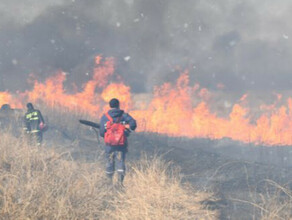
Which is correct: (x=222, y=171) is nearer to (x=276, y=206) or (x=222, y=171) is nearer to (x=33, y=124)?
(x=276, y=206)

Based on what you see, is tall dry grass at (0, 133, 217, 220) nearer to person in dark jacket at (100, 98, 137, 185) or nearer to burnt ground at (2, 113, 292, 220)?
burnt ground at (2, 113, 292, 220)

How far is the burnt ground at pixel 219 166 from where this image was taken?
730 cm

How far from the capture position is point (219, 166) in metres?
11.2

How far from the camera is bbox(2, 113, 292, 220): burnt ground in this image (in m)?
7.30

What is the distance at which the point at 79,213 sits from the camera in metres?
4.43

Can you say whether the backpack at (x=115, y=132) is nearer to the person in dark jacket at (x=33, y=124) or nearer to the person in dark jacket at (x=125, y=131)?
the person in dark jacket at (x=125, y=131)

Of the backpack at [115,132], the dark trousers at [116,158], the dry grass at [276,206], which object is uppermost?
the backpack at [115,132]

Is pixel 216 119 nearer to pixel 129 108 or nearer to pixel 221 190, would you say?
pixel 129 108

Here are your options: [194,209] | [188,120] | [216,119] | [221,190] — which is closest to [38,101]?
[188,120]

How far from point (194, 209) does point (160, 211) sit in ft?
3.54

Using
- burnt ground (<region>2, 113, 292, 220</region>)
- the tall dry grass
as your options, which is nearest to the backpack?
burnt ground (<region>2, 113, 292, 220</region>)

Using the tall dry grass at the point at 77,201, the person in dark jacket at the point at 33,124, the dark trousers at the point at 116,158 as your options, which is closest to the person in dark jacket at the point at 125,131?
the dark trousers at the point at 116,158

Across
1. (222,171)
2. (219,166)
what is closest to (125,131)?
(222,171)

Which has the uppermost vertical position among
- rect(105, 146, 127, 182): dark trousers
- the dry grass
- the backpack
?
the backpack
